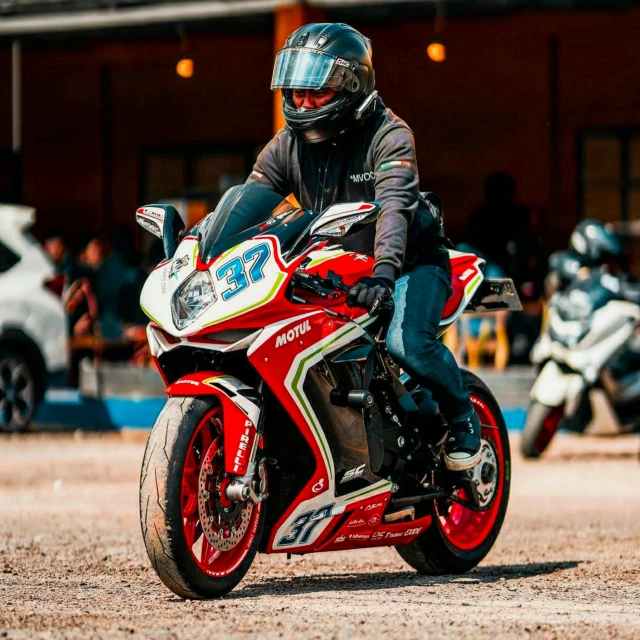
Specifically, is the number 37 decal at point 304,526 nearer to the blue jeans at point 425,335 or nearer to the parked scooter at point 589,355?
the blue jeans at point 425,335

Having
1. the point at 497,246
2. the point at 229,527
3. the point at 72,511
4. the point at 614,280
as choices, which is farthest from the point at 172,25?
the point at 229,527

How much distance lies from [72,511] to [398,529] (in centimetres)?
351

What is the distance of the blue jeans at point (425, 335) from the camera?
271 inches

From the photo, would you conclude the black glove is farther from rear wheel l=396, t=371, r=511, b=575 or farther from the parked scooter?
the parked scooter

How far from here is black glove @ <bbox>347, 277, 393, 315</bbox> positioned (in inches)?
253

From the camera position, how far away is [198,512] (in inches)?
246

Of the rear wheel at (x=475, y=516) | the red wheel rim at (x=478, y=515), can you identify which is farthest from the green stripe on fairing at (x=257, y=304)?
the red wheel rim at (x=478, y=515)

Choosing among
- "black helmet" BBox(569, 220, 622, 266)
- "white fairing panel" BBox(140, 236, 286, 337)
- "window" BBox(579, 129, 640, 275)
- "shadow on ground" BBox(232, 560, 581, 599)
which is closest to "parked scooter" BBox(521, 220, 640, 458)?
"black helmet" BBox(569, 220, 622, 266)

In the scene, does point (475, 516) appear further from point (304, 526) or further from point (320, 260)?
point (320, 260)

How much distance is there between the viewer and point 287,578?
7258 millimetres

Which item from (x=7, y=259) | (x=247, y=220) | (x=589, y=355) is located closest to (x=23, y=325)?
(x=7, y=259)

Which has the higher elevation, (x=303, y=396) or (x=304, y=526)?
(x=303, y=396)

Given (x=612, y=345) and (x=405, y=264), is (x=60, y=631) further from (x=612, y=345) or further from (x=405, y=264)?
(x=612, y=345)

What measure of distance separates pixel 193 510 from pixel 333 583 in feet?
3.45
